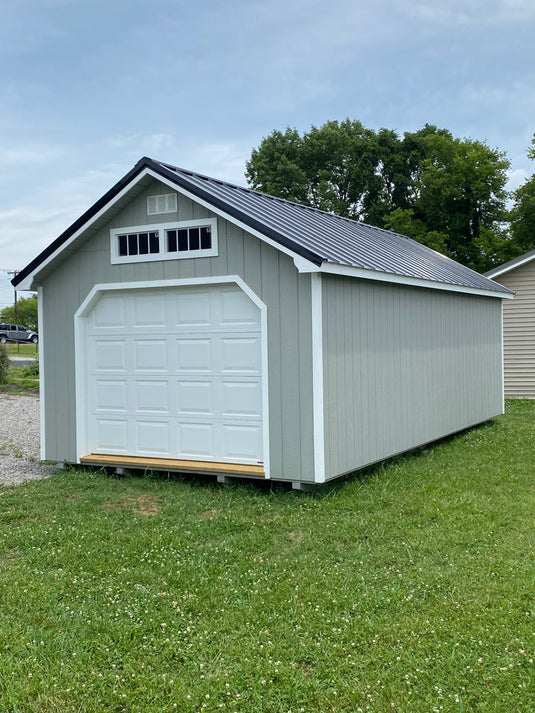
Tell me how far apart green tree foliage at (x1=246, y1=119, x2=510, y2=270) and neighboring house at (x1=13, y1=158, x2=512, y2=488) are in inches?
834

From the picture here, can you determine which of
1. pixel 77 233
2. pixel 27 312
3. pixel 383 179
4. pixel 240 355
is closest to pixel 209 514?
pixel 240 355

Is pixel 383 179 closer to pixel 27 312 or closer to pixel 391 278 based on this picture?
pixel 391 278

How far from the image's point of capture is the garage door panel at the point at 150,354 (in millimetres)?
8320

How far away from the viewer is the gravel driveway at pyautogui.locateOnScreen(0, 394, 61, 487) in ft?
29.6

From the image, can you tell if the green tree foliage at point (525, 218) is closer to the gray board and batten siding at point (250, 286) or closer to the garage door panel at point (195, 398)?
the gray board and batten siding at point (250, 286)

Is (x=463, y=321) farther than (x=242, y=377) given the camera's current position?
Yes

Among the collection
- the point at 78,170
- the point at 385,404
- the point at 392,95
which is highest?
the point at 392,95

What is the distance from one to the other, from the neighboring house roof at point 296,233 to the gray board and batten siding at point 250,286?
0.27 meters

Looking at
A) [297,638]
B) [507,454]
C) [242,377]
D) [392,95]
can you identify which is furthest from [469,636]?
[392,95]

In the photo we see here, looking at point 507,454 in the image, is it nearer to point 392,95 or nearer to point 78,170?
point 78,170

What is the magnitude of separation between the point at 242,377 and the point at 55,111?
820cm

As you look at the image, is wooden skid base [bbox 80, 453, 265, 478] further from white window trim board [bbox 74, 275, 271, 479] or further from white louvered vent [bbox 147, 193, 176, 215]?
A: white louvered vent [bbox 147, 193, 176, 215]

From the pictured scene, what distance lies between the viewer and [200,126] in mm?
13578

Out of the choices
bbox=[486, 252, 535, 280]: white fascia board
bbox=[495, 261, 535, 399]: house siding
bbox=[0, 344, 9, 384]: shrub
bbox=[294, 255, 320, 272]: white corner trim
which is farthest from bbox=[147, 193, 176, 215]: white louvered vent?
bbox=[0, 344, 9, 384]: shrub
